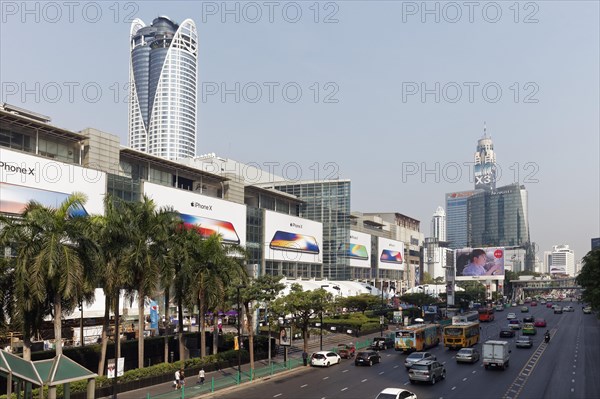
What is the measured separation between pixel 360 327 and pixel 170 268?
44954 millimetres

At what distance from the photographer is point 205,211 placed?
9062cm

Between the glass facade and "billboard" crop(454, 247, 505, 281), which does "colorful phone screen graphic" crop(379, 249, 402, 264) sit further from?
the glass facade

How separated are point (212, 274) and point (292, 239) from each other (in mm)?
75200

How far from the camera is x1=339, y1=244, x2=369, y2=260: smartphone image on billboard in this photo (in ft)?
480

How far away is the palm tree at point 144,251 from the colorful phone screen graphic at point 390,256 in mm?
133303

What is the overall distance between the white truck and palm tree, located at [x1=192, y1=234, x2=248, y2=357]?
22124mm

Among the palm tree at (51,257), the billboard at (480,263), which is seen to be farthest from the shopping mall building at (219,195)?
the palm tree at (51,257)

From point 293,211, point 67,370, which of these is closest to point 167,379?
point 67,370

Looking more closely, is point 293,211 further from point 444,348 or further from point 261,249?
point 444,348

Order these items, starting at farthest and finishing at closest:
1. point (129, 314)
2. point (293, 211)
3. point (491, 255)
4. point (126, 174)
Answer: point (491, 255) < point (293, 211) < point (126, 174) < point (129, 314)

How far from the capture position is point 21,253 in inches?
1302

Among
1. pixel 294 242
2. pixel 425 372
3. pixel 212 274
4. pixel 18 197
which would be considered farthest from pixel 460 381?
pixel 294 242

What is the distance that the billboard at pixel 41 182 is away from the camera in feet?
192

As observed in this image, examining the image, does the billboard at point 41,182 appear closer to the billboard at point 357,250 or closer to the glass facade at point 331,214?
the glass facade at point 331,214
